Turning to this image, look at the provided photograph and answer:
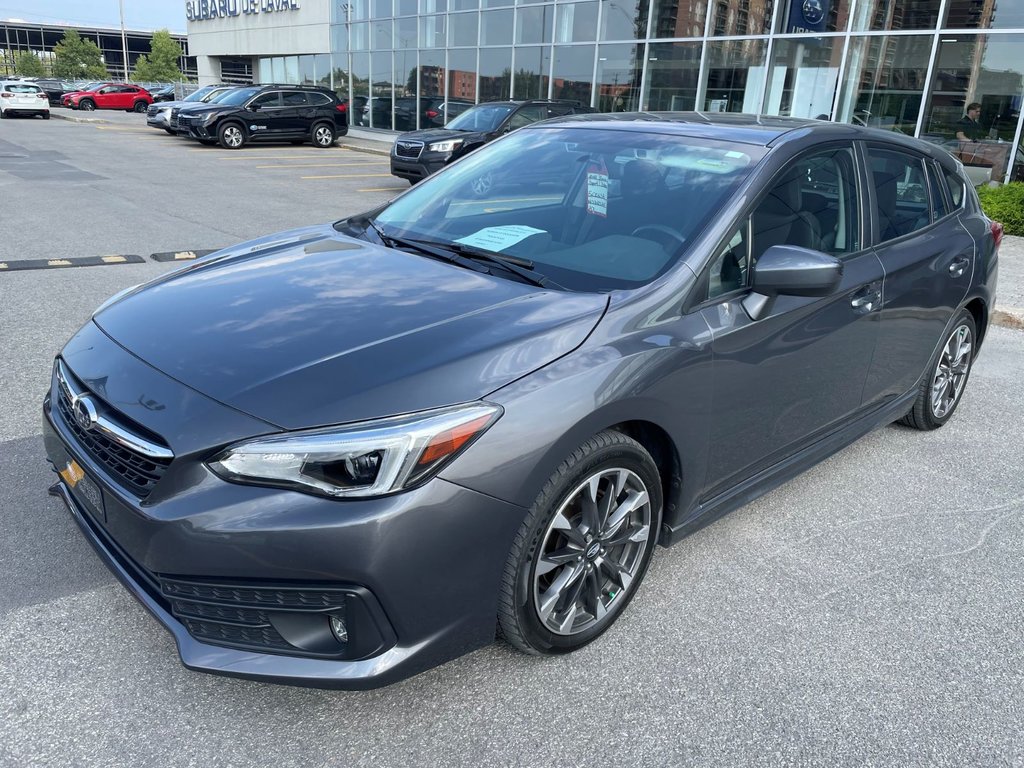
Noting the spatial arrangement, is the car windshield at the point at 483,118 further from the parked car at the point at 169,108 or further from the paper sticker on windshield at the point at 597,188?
the paper sticker on windshield at the point at 597,188

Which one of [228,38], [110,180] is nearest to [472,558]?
[110,180]

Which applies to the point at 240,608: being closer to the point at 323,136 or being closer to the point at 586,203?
the point at 586,203

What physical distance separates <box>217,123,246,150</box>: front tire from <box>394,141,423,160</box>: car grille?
32.1 ft

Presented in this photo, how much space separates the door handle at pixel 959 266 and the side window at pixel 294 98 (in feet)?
73.3

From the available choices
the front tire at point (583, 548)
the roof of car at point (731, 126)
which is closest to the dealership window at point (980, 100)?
the roof of car at point (731, 126)

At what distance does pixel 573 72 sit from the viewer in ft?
68.4

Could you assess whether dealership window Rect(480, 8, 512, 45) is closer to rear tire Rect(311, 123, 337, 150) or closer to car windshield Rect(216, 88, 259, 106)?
rear tire Rect(311, 123, 337, 150)

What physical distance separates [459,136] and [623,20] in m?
6.94

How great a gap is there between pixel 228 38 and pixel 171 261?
125ft

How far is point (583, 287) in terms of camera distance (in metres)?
2.88

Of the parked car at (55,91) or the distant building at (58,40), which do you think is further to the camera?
the distant building at (58,40)

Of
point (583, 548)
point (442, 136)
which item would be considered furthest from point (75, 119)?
point (583, 548)

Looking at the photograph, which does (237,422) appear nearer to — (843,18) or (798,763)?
(798,763)

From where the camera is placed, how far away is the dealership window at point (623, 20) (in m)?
19.1
